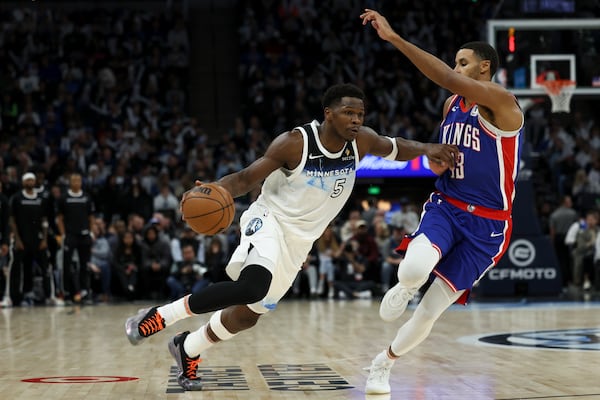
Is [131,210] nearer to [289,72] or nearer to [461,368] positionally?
[289,72]

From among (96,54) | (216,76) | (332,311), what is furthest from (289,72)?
(332,311)

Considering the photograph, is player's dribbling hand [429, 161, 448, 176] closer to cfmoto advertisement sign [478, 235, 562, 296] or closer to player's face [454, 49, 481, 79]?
player's face [454, 49, 481, 79]

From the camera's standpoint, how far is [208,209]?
5523 millimetres

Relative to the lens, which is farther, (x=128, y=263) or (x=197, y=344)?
(x=128, y=263)

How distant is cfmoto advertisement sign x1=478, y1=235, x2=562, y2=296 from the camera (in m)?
15.4

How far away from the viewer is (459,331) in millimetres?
9898

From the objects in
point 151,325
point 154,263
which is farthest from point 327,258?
point 151,325

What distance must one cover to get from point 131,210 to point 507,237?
11.9 meters

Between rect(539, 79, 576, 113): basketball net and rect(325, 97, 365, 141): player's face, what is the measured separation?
9.81 metres

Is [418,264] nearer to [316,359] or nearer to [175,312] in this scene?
[175,312]

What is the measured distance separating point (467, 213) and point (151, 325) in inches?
76.2

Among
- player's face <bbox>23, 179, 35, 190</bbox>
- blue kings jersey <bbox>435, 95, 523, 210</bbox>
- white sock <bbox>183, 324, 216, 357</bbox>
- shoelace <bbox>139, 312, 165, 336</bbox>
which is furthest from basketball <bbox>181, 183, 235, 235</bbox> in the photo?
player's face <bbox>23, 179, 35, 190</bbox>

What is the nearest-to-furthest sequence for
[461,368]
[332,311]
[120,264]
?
[461,368] < [332,311] < [120,264]

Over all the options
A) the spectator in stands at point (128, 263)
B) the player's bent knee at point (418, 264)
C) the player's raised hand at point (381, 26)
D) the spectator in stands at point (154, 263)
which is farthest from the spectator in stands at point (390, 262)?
the player's raised hand at point (381, 26)
